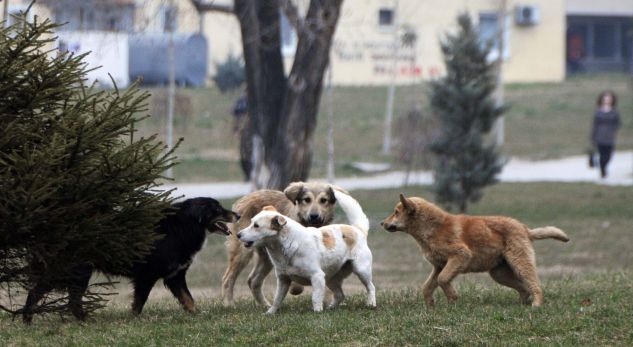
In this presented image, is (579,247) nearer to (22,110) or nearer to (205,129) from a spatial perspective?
(22,110)

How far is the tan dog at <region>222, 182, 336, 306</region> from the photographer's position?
1116cm

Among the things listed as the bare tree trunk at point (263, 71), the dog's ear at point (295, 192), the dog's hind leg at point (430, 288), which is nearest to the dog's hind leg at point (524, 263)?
the dog's hind leg at point (430, 288)

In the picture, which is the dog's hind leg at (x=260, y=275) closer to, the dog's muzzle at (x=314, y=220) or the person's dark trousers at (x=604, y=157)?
the dog's muzzle at (x=314, y=220)

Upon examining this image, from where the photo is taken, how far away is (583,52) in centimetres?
6200

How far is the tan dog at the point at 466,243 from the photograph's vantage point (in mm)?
9797

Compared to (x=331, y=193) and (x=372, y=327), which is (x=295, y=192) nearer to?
(x=331, y=193)

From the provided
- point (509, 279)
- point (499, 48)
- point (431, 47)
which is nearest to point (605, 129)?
point (499, 48)

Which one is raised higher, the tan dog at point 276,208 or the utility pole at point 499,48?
the utility pole at point 499,48

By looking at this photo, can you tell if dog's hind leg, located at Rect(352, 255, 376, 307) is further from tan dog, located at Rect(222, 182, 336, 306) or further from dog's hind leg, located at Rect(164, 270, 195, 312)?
dog's hind leg, located at Rect(164, 270, 195, 312)

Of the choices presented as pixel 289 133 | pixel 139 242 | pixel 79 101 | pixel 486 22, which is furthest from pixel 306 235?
pixel 486 22

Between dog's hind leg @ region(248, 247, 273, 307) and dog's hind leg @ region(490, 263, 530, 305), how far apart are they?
2.33 meters

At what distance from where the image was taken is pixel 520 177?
3036cm

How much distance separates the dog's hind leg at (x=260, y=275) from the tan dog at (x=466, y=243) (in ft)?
5.79

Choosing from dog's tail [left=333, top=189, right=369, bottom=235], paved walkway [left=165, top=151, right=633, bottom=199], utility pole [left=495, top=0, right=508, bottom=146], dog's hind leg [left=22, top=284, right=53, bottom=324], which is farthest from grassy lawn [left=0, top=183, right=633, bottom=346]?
utility pole [left=495, top=0, right=508, bottom=146]
